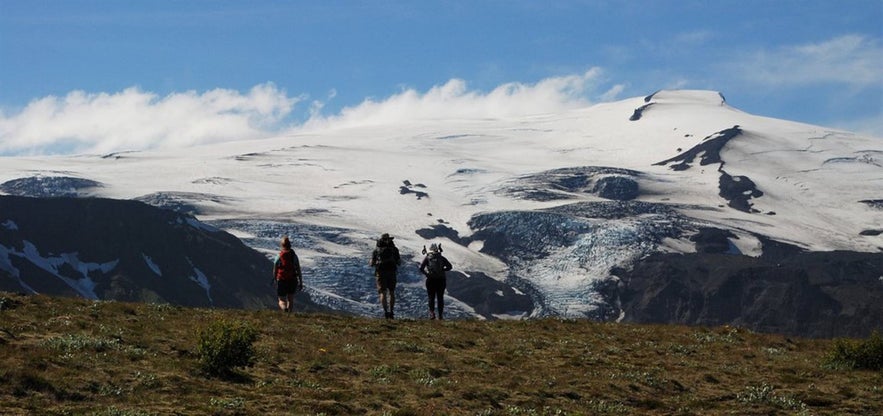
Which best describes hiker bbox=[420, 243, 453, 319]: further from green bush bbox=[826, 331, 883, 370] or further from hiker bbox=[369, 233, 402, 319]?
green bush bbox=[826, 331, 883, 370]

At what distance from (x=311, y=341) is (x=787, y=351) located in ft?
44.2

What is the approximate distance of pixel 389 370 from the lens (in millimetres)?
28062

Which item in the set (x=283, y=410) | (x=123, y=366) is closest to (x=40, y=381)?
(x=123, y=366)

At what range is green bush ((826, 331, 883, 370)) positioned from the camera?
1257 inches

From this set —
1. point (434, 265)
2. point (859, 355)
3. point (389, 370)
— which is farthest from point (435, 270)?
point (859, 355)

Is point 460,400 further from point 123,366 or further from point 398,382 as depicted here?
point 123,366

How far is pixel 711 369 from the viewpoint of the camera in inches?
1219

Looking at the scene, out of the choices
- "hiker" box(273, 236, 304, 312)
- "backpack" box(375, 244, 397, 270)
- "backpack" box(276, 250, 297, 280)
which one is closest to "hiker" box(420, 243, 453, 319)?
"backpack" box(375, 244, 397, 270)

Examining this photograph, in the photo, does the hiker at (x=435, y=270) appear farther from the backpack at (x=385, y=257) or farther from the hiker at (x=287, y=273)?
the hiker at (x=287, y=273)

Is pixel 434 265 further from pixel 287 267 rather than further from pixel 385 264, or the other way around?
pixel 287 267

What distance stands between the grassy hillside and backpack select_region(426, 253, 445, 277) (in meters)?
2.97

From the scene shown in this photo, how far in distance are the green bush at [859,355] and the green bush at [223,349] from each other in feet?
48.9

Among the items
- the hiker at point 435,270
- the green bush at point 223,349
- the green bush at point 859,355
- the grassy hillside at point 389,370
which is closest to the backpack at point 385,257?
the hiker at point 435,270

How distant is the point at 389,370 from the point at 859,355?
477 inches
